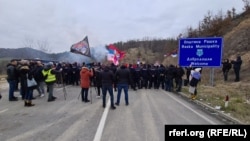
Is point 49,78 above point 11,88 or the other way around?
above

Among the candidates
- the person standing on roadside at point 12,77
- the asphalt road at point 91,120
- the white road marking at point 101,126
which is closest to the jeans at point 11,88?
the person standing on roadside at point 12,77

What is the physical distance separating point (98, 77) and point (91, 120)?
7136 millimetres

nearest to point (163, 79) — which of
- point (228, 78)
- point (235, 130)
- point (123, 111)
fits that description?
point (228, 78)

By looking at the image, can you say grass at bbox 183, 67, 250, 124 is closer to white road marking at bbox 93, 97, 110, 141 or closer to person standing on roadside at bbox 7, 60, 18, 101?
white road marking at bbox 93, 97, 110, 141

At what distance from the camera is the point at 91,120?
1256 cm

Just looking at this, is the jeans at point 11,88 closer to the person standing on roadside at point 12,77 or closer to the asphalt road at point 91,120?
the person standing on roadside at point 12,77

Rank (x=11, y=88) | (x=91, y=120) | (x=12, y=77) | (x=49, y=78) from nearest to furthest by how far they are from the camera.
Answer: (x=91, y=120), (x=49, y=78), (x=11, y=88), (x=12, y=77)

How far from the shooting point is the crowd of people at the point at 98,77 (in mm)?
16562

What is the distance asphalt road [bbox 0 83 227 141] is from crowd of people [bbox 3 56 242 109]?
2.50ft

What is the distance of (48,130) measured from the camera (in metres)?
10.8

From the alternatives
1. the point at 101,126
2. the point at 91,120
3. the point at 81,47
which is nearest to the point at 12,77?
the point at 91,120

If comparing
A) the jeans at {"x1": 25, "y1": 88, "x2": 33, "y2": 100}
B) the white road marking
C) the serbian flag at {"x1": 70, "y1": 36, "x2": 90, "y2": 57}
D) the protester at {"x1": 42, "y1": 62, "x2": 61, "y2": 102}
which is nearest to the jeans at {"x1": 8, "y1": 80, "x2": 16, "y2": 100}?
the protester at {"x1": 42, "y1": 62, "x2": 61, "y2": 102}

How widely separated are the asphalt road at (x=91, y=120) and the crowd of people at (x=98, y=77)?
0.76 m

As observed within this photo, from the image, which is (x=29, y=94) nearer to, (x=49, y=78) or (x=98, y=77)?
(x=49, y=78)
